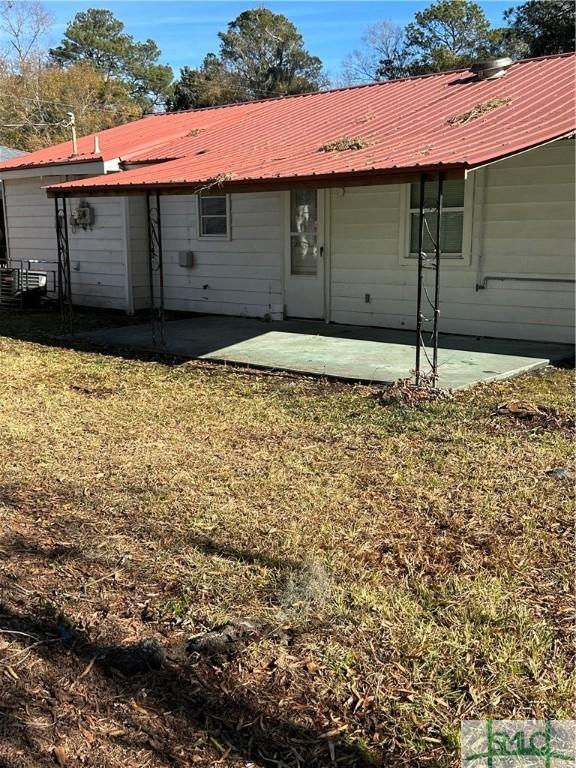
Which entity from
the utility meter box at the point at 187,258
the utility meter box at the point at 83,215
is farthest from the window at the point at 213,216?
the utility meter box at the point at 83,215

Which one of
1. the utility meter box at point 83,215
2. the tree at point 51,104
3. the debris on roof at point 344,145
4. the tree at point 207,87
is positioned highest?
the tree at point 207,87

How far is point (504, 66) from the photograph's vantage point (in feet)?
32.7

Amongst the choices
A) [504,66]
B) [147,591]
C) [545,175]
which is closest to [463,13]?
[504,66]

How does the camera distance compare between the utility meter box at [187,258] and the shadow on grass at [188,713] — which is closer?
the shadow on grass at [188,713]

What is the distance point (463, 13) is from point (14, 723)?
42.1 metres

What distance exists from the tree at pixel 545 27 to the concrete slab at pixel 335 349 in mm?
21746

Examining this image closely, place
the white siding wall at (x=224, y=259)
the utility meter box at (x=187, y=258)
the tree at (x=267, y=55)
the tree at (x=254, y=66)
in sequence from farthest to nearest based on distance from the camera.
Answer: the tree at (x=267, y=55) < the tree at (x=254, y=66) < the utility meter box at (x=187, y=258) < the white siding wall at (x=224, y=259)

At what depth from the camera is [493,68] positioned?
9953 millimetres

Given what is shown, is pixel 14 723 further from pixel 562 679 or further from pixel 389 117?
pixel 389 117

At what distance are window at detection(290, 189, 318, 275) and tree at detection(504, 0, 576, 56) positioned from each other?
2021 cm

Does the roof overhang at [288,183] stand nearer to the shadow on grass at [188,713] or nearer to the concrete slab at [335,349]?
the concrete slab at [335,349]

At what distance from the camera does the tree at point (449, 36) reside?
35.8m

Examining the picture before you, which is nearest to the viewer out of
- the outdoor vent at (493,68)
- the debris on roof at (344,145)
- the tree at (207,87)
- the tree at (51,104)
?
the debris on roof at (344,145)

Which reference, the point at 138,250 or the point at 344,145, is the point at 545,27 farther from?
the point at 344,145
